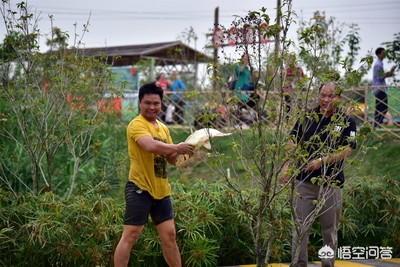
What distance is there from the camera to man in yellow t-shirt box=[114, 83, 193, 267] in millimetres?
5086

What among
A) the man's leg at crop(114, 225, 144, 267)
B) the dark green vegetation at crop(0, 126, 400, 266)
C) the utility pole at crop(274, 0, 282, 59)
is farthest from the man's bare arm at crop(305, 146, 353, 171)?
the man's leg at crop(114, 225, 144, 267)

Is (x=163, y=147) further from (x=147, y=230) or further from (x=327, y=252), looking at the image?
(x=327, y=252)

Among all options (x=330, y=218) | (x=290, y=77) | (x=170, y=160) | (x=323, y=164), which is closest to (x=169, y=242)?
(x=170, y=160)

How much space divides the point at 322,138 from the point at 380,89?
719 centimetres

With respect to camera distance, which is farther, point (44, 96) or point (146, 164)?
point (44, 96)

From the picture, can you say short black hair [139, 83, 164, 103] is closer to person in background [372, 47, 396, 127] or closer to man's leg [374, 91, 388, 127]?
person in background [372, 47, 396, 127]

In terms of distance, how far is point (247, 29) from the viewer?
457cm

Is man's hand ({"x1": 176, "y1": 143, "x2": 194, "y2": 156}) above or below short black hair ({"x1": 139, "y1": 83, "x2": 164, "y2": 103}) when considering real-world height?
below

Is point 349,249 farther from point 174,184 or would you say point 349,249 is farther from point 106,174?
point 106,174

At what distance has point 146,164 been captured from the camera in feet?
16.9

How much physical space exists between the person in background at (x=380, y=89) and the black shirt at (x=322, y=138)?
21.6 feet

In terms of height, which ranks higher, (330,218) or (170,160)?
(170,160)

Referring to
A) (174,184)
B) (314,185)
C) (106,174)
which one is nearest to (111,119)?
(106,174)

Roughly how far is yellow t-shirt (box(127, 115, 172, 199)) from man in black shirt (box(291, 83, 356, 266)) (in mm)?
1067
